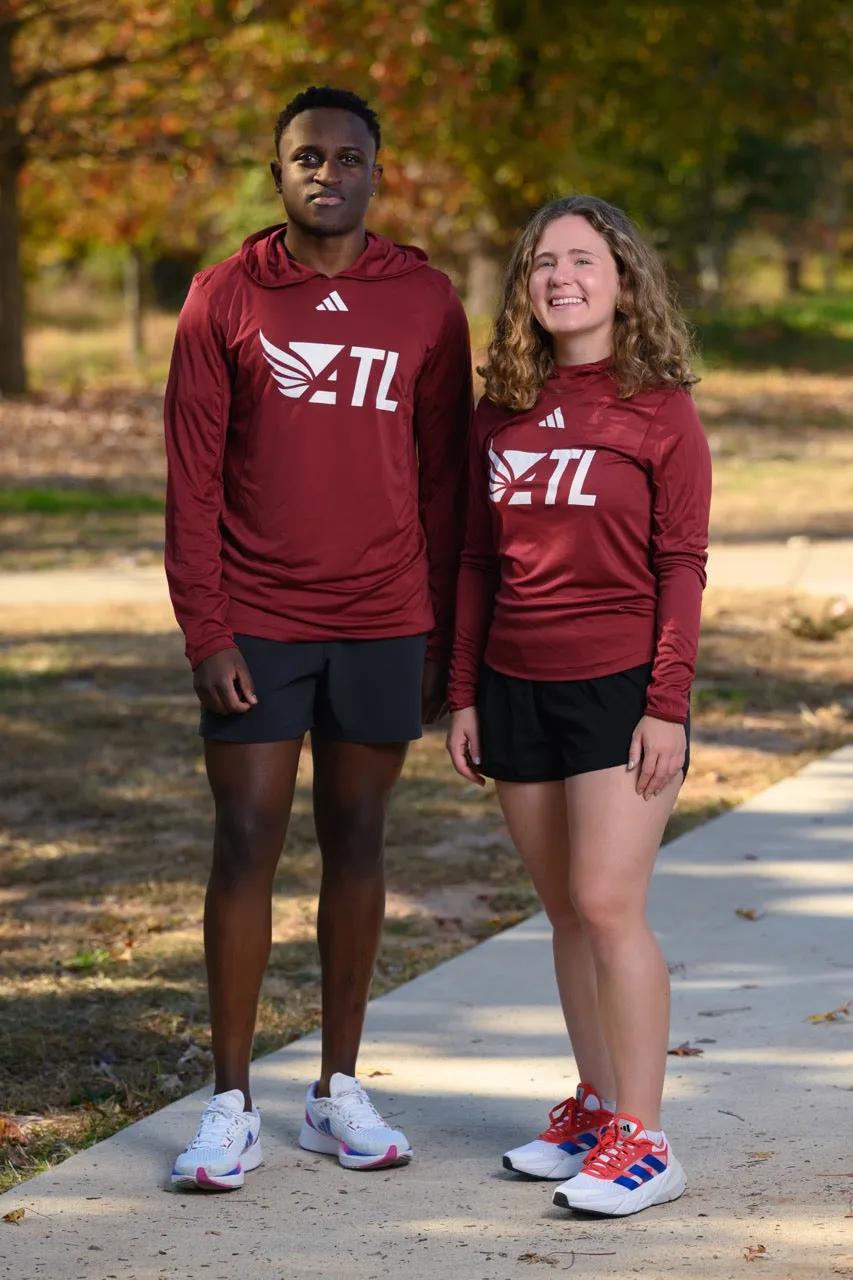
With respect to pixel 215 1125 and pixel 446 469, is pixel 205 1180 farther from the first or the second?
pixel 446 469

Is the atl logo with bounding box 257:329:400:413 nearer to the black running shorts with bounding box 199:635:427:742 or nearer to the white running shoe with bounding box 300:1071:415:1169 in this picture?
the black running shorts with bounding box 199:635:427:742

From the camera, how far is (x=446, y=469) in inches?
143

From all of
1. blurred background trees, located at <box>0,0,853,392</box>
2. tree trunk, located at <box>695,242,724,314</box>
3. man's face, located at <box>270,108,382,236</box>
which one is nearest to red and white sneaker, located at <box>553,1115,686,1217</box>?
man's face, located at <box>270,108,382,236</box>

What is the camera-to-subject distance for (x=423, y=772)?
7.11 metres

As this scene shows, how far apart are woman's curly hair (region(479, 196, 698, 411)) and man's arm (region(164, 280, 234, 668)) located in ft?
1.62

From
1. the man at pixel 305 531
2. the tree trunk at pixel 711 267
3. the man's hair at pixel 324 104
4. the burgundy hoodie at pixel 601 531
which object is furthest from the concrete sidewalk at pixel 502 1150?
the tree trunk at pixel 711 267

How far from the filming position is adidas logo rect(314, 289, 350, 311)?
3416 millimetres

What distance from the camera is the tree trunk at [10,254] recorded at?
2000cm

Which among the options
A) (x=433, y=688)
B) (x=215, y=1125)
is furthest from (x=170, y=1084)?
(x=433, y=688)

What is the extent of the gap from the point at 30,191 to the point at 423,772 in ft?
77.1

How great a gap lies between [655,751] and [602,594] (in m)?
0.29

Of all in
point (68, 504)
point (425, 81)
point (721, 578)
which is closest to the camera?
point (721, 578)

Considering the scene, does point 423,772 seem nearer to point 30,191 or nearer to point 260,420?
point 260,420

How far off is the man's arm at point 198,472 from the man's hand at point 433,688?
0.44 meters
